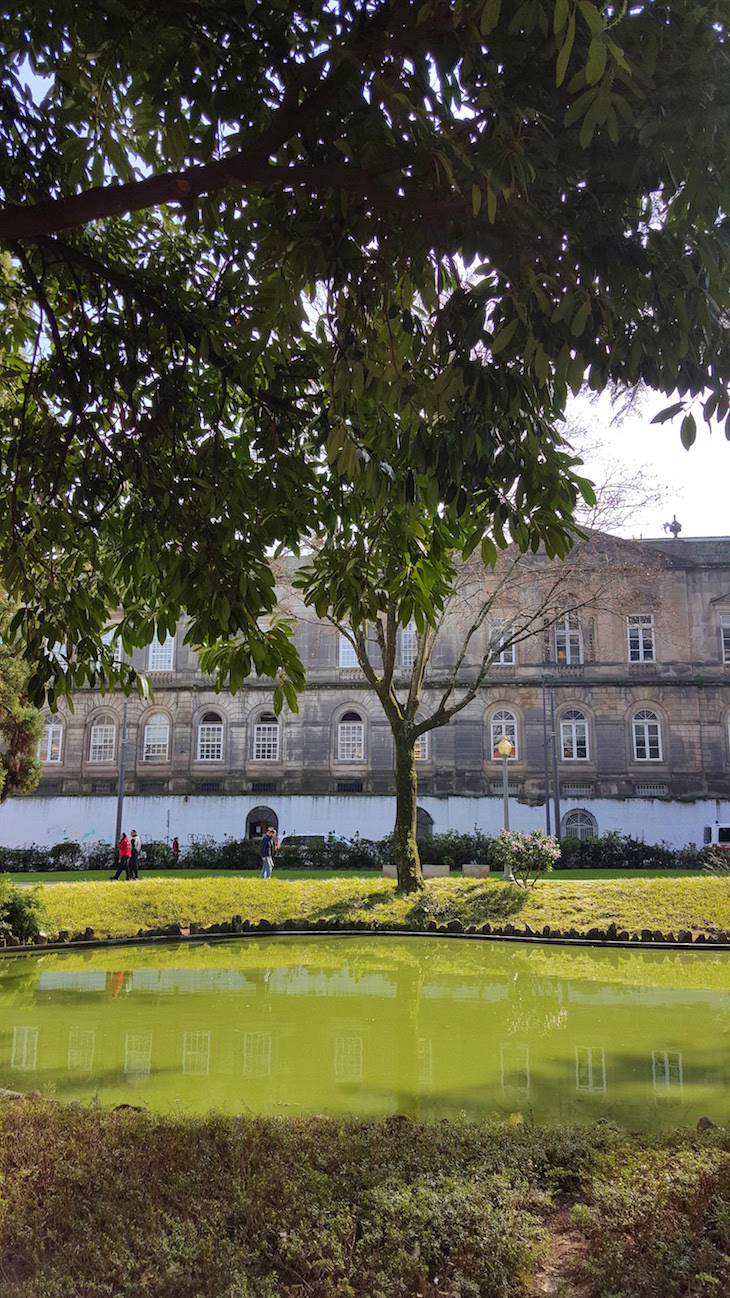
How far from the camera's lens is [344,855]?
3072cm

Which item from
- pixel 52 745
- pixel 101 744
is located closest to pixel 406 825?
pixel 101 744

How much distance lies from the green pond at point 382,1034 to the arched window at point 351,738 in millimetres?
21674

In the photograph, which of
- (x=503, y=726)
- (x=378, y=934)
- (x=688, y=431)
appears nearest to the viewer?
(x=688, y=431)

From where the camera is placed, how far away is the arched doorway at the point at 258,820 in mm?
34250

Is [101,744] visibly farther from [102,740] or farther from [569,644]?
[569,644]

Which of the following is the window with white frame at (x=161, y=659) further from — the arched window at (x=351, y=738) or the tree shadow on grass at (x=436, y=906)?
the tree shadow on grass at (x=436, y=906)

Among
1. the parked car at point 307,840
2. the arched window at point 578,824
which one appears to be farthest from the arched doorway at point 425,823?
the arched window at point 578,824

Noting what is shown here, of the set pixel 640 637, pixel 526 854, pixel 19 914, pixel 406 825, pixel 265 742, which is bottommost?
pixel 19 914

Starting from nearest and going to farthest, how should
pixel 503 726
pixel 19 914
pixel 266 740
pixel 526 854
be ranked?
pixel 19 914
pixel 526 854
pixel 503 726
pixel 266 740

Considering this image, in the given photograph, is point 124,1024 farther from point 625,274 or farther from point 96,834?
point 96,834

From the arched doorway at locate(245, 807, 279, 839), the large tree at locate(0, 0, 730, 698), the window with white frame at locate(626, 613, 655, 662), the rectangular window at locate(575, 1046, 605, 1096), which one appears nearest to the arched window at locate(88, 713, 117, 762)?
the arched doorway at locate(245, 807, 279, 839)

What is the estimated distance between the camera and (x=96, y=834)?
112 ft

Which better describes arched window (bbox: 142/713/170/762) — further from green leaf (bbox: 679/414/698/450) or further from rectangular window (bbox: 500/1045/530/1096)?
green leaf (bbox: 679/414/698/450)

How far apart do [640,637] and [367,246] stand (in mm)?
32117
